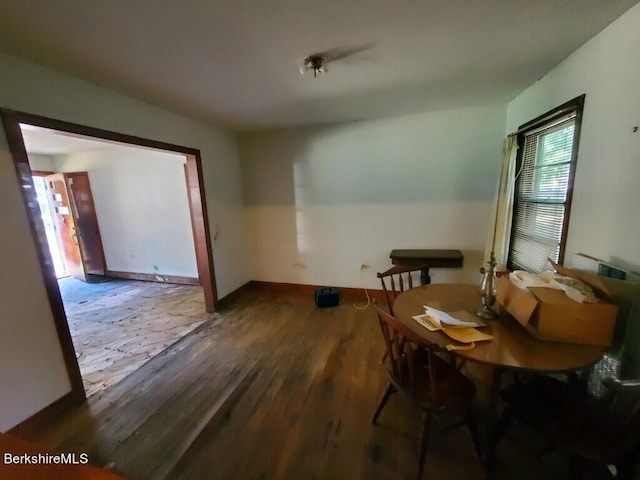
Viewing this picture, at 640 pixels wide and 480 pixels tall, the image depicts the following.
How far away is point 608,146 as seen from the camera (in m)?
1.48

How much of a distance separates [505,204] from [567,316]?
163cm

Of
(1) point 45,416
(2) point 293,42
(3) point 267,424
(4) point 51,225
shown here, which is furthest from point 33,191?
(4) point 51,225

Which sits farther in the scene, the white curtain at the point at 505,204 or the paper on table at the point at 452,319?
the white curtain at the point at 505,204

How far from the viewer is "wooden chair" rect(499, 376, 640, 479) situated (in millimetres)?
1056

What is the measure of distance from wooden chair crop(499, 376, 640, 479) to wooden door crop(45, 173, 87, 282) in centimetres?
664

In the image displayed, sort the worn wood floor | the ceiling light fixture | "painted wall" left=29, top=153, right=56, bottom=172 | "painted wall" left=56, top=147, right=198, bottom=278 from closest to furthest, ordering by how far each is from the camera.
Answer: the ceiling light fixture < the worn wood floor < "painted wall" left=56, top=147, right=198, bottom=278 < "painted wall" left=29, top=153, right=56, bottom=172

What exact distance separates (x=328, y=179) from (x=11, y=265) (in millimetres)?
3017

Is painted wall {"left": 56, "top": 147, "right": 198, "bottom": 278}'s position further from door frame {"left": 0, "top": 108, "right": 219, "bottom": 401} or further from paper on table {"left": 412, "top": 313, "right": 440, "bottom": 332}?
paper on table {"left": 412, "top": 313, "right": 440, "bottom": 332}

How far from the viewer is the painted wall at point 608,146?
52.6 inches

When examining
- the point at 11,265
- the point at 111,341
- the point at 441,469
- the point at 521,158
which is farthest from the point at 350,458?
the point at 521,158

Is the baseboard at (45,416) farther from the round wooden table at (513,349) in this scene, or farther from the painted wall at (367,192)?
the painted wall at (367,192)

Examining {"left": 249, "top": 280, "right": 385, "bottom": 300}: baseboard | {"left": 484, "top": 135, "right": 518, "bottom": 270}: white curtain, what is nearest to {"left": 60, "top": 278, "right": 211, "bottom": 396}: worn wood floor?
{"left": 249, "top": 280, "right": 385, "bottom": 300}: baseboard

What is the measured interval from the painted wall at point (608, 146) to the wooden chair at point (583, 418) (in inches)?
26.7

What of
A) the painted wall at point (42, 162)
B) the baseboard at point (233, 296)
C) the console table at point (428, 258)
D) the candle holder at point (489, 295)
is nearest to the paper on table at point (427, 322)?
the candle holder at point (489, 295)
